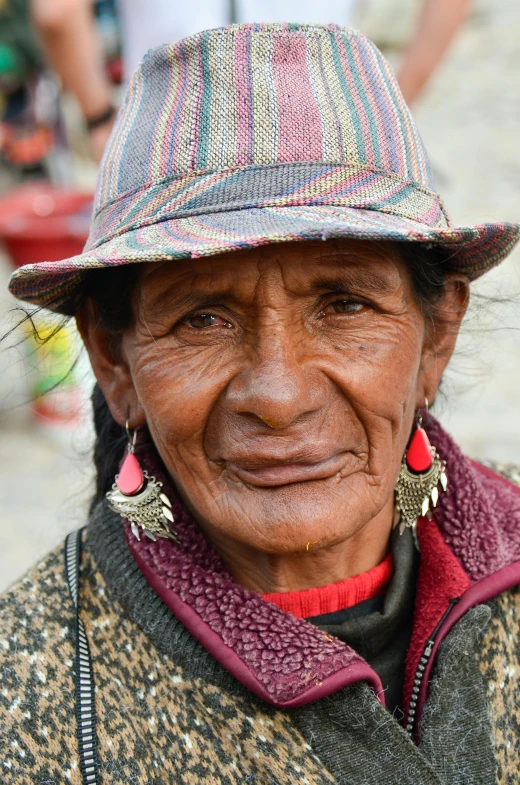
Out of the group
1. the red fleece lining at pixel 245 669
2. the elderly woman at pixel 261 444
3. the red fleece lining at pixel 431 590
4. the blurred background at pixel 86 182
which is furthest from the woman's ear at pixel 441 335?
the red fleece lining at pixel 245 669

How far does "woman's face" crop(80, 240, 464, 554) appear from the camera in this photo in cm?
178

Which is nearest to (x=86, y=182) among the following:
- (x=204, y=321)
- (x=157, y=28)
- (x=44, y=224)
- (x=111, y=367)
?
(x=44, y=224)

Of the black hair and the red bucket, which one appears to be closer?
the black hair

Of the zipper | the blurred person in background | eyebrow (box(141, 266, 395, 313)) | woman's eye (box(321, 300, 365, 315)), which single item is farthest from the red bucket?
the zipper

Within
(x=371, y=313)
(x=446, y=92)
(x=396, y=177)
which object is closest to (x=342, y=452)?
(x=371, y=313)

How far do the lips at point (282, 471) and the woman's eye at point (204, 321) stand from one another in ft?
0.98

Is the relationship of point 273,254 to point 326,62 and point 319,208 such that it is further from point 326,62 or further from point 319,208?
point 326,62

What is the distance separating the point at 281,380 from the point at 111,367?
0.56 meters

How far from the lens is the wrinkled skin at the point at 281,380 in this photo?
1782mm

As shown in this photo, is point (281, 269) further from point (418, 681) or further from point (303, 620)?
point (418, 681)

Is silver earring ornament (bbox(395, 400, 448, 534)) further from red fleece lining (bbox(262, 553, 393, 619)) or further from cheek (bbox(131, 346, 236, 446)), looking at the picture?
cheek (bbox(131, 346, 236, 446))

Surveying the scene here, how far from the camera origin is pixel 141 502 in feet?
6.73

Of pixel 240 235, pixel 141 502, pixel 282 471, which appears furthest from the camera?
pixel 141 502

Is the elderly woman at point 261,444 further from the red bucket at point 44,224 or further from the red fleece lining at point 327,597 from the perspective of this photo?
the red bucket at point 44,224
